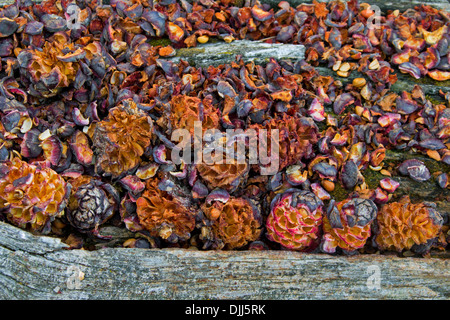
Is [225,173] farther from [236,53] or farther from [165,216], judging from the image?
[236,53]

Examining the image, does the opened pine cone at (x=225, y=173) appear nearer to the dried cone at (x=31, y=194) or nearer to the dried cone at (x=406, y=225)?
the dried cone at (x=31, y=194)

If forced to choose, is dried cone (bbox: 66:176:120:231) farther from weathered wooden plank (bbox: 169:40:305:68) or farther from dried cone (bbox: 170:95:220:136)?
weathered wooden plank (bbox: 169:40:305:68)

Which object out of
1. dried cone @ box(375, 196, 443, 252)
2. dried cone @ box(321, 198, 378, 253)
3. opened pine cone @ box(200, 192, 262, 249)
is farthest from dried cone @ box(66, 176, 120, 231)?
dried cone @ box(375, 196, 443, 252)

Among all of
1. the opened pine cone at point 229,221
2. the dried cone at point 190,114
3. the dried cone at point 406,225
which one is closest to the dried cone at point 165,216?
the opened pine cone at point 229,221

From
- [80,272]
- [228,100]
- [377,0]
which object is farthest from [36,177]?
[377,0]

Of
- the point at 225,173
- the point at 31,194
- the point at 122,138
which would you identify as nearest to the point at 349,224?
the point at 225,173

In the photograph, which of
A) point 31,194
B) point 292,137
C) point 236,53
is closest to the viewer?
point 31,194
